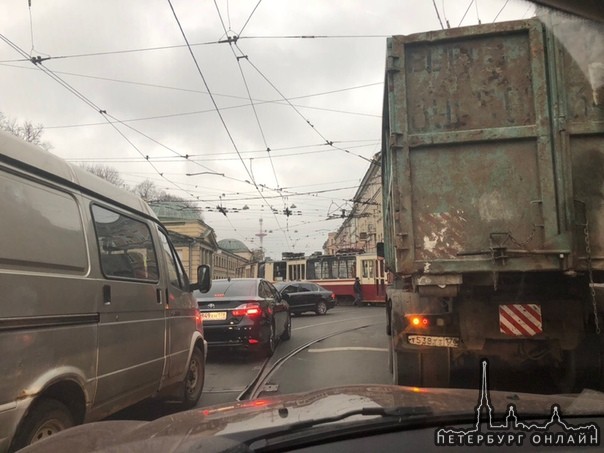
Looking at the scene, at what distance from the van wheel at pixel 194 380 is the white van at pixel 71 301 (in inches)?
24.1

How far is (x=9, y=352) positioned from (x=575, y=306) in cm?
448

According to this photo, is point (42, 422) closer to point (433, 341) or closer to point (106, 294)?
point (106, 294)

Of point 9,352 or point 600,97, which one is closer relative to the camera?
point 9,352

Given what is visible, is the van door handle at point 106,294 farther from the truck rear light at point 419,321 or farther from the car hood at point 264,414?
the truck rear light at point 419,321

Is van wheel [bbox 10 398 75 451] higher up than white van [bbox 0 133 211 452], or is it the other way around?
white van [bbox 0 133 211 452]

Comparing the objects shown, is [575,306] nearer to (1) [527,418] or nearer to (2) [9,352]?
(1) [527,418]

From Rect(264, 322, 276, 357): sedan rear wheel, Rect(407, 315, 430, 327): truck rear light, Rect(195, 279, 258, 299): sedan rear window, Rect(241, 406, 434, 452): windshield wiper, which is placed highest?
Rect(195, 279, 258, 299): sedan rear window

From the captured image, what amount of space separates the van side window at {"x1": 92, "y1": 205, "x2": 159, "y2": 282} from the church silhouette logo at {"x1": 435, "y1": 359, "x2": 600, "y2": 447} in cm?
281

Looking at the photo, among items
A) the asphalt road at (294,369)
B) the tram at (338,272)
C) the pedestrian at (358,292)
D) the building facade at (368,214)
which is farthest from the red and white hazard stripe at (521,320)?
the pedestrian at (358,292)

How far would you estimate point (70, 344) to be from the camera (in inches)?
126

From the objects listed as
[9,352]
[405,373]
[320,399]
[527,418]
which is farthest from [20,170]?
[405,373]

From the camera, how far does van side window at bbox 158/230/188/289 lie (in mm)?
5406

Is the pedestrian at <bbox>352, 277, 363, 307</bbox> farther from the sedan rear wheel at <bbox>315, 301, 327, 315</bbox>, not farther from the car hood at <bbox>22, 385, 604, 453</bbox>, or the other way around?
the car hood at <bbox>22, 385, 604, 453</bbox>

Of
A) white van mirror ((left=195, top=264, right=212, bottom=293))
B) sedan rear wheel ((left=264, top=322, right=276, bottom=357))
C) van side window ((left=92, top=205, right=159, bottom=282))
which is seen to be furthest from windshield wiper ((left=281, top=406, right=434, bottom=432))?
sedan rear wheel ((left=264, top=322, right=276, bottom=357))
